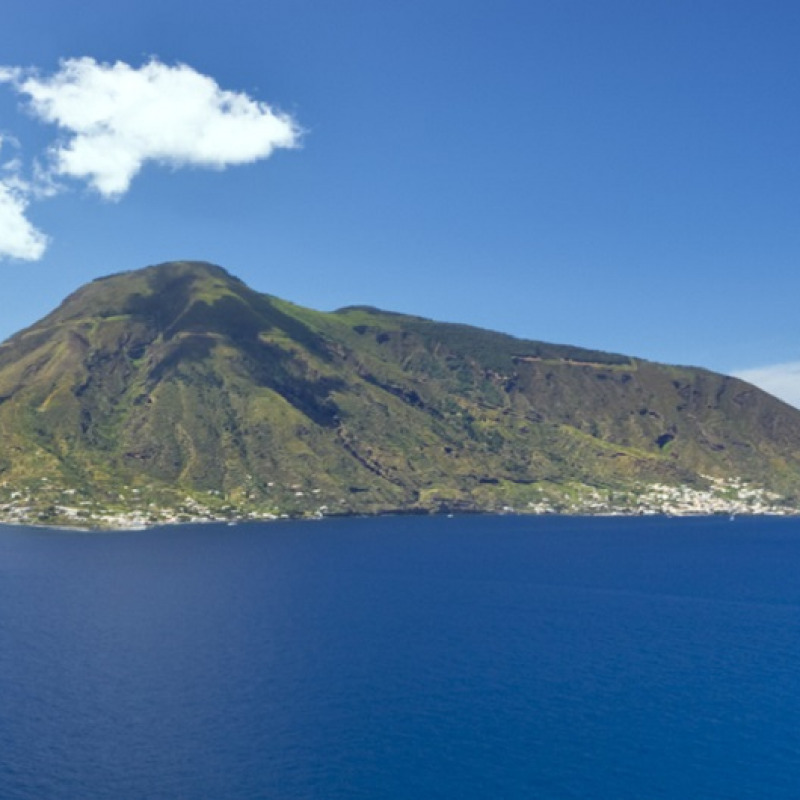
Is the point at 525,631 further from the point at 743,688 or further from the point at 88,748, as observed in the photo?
the point at 88,748

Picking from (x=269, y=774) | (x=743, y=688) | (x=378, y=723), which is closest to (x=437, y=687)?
(x=378, y=723)

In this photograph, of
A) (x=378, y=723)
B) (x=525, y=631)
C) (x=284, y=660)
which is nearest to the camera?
(x=378, y=723)

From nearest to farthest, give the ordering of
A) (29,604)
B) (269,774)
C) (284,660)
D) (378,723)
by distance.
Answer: (269,774) < (378,723) < (284,660) < (29,604)

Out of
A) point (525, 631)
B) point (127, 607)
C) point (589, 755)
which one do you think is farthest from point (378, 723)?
point (127, 607)

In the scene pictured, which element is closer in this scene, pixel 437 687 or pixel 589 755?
pixel 589 755

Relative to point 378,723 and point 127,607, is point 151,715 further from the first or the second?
point 127,607

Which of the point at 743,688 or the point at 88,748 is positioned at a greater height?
the point at 743,688

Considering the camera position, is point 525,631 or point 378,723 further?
point 525,631

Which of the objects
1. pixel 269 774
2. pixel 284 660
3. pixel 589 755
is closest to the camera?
pixel 269 774

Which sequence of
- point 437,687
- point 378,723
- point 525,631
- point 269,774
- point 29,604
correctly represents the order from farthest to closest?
point 29,604
point 525,631
point 437,687
point 378,723
point 269,774
